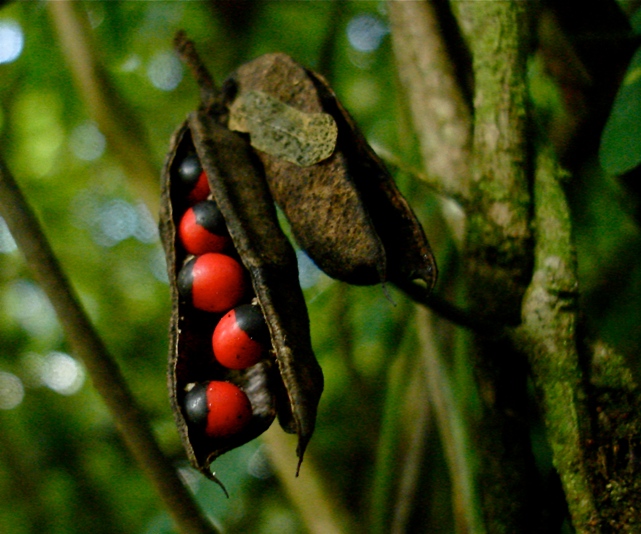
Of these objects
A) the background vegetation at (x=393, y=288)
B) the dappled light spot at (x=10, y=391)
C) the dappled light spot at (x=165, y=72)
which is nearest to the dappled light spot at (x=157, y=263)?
the background vegetation at (x=393, y=288)

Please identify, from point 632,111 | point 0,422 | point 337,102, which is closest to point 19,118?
point 0,422

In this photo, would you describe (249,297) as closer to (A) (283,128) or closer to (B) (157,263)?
(A) (283,128)

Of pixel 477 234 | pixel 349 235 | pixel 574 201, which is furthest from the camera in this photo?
pixel 574 201

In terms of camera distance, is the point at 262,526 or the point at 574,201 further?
the point at 262,526

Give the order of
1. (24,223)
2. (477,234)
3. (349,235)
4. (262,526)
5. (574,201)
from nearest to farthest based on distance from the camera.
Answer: (349,235) → (24,223) → (477,234) → (574,201) → (262,526)

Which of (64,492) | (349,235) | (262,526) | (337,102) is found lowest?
(262,526)

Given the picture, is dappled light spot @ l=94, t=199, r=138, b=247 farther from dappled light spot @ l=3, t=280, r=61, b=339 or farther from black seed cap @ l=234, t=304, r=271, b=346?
black seed cap @ l=234, t=304, r=271, b=346

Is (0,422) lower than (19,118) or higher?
lower

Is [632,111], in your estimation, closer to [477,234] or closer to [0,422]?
[477,234]
